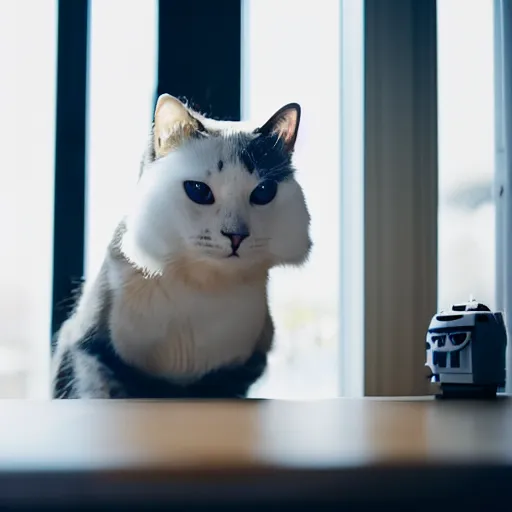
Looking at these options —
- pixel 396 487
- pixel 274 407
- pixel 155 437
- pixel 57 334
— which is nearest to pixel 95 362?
pixel 57 334

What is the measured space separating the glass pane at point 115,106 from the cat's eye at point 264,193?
0.61 feet

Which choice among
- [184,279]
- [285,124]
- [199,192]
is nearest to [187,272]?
[184,279]

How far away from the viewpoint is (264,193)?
36.3 inches

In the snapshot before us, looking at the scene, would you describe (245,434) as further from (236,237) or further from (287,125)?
(287,125)

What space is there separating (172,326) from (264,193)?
0.74ft

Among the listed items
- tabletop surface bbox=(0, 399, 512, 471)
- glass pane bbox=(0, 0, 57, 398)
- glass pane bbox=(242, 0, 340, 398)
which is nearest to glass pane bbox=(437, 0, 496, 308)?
glass pane bbox=(242, 0, 340, 398)

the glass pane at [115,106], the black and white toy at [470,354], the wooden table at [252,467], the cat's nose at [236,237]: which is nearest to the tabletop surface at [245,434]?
the wooden table at [252,467]

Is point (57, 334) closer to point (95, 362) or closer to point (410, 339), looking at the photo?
point (95, 362)

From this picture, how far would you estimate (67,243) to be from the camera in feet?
3.24

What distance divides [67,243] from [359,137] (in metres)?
0.51

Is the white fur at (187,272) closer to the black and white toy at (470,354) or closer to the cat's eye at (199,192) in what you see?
the cat's eye at (199,192)

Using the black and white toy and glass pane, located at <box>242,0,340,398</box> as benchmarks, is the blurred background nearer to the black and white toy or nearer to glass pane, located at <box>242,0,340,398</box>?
glass pane, located at <box>242,0,340,398</box>

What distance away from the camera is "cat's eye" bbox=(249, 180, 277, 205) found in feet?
2.99

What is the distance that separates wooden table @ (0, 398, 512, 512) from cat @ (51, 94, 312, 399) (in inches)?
15.6
